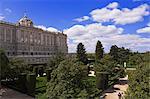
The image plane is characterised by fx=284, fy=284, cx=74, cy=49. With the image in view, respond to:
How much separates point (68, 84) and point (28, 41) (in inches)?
1763

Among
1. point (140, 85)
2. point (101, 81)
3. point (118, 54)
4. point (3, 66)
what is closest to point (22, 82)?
point (3, 66)

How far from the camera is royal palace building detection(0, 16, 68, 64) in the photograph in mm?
47156

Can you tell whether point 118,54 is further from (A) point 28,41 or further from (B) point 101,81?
(B) point 101,81

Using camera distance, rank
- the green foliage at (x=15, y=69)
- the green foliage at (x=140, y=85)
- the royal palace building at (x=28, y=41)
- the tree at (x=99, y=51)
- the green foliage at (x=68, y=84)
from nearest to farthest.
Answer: the green foliage at (x=68, y=84)
the green foliage at (x=140, y=85)
the green foliage at (x=15, y=69)
the tree at (x=99, y=51)
the royal palace building at (x=28, y=41)

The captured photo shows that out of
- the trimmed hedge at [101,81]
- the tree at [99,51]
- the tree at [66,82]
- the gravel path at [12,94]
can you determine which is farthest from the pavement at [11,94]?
the tree at [99,51]

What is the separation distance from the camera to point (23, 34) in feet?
173

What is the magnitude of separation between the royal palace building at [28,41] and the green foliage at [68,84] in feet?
101

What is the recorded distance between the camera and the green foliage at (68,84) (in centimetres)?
1050

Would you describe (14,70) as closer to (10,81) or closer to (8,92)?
(10,81)

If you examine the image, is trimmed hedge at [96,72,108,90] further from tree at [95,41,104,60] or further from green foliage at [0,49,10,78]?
tree at [95,41,104,60]

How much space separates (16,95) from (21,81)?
7.53 feet

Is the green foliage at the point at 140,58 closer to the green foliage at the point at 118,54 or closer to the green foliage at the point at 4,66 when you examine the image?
the green foliage at the point at 118,54

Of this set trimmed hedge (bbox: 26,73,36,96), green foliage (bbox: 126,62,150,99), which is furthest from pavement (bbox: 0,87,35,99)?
green foliage (bbox: 126,62,150,99)

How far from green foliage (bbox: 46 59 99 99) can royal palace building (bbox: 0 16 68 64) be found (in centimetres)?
3090
